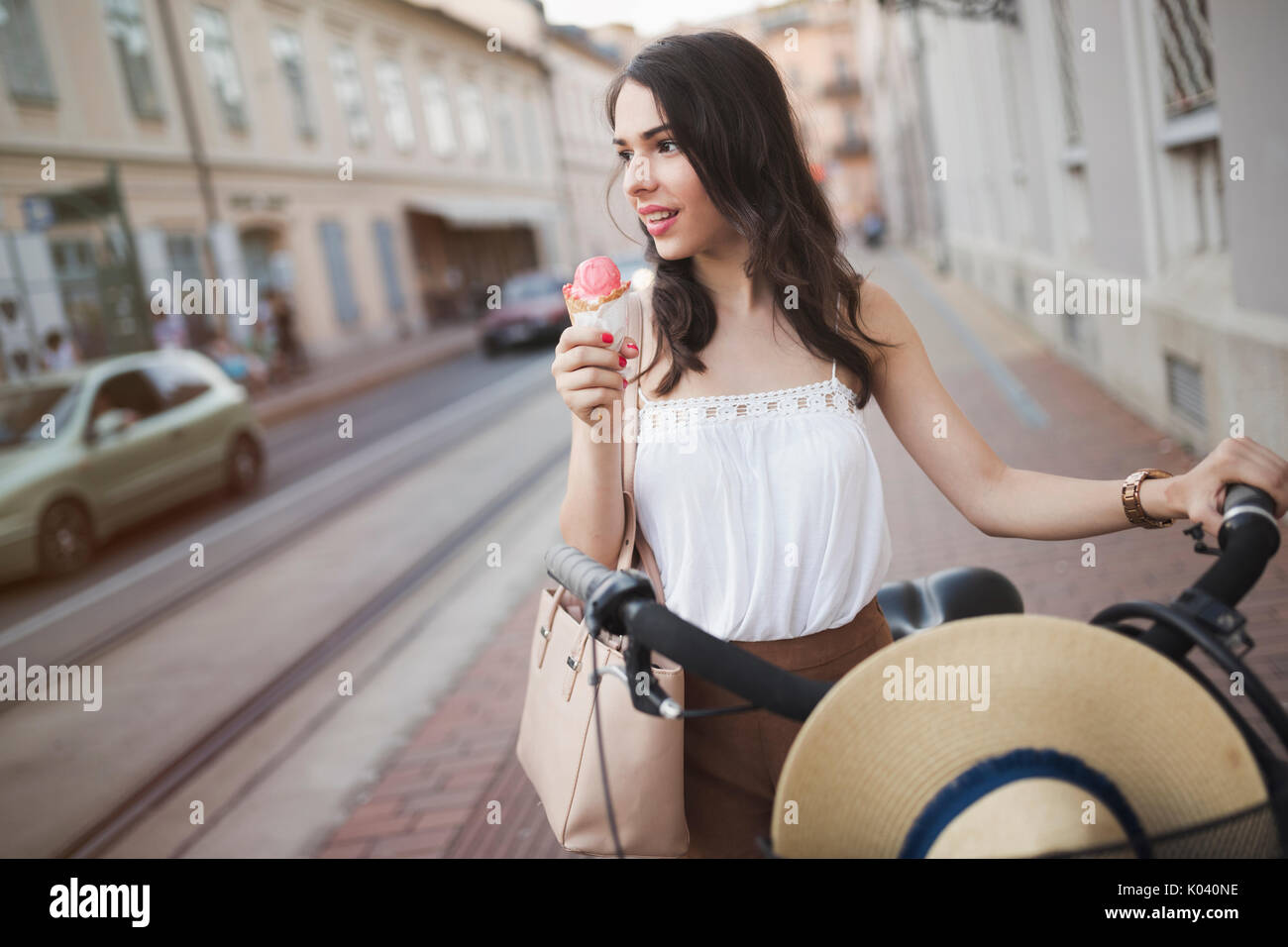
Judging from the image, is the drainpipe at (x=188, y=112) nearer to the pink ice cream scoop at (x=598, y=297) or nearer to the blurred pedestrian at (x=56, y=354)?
the blurred pedestrian at (x=56, y=354)

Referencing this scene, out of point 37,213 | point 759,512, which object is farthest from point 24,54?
point 759,512

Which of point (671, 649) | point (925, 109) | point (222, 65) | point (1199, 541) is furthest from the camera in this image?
point (222, 65)

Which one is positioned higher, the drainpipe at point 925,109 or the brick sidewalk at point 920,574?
the drainpipe at point 925,109

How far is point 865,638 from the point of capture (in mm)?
1779

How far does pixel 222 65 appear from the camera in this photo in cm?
2238

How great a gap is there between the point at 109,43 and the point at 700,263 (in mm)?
20895

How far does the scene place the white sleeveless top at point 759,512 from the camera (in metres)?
1.68

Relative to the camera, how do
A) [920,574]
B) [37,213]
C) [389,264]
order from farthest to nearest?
1. [389,264]
2. [37,213]
3. [920,574]

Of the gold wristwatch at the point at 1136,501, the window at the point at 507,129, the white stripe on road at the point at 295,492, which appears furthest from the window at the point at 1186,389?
the window at the point at 507,129

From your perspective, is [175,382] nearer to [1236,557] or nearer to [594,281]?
[594,281]

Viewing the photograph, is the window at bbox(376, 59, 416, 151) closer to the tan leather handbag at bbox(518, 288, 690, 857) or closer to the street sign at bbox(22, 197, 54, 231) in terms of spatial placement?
the street sign at bbox(22, 197, 54, 231)

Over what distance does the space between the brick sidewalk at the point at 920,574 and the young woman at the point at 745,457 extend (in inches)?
72.0

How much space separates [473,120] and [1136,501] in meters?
36.1

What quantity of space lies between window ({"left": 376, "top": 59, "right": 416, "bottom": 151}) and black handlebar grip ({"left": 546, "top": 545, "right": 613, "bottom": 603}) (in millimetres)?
30431
